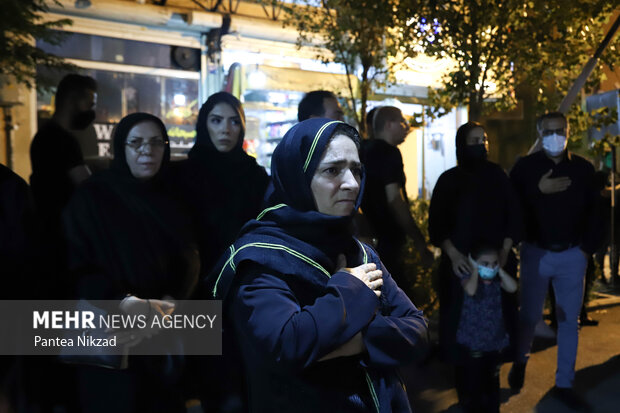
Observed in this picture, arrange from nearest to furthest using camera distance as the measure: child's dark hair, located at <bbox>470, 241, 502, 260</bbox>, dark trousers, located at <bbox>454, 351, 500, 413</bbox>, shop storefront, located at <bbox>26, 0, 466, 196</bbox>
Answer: dark trousers, located at <bbox>454, 351, 500, 413</bbox>, child's dark hair, located at <bbox>470, 241, 502, 260</bbox>, shop storefront, located at <bbox>26, 0, 466, 196</bbox>

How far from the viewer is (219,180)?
398cm

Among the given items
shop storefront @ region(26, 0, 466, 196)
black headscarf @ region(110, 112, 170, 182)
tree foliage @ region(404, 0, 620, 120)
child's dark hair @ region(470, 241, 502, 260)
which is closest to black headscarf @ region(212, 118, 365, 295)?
black headscarf @ region(110, 112, 170, 182)

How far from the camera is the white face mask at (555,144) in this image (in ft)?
16.8

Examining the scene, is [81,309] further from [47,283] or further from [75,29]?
[75,29]

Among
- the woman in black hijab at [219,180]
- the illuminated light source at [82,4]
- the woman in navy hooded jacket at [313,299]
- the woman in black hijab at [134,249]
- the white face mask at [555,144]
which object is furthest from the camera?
the illuminated light source at [82,4]

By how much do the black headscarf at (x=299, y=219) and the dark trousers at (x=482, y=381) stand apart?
2.65 metres

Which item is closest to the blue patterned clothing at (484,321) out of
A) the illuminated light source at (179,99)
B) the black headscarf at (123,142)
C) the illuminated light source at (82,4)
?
the black headscarf at (123,142)

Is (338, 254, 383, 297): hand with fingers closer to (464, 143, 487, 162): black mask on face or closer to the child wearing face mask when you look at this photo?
the child wearing face mask

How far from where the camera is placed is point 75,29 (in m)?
11.7

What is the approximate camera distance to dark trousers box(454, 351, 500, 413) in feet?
13.8

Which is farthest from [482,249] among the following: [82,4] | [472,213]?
[82,4]

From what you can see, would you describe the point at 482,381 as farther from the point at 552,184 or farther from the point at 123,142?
the point at 123,142

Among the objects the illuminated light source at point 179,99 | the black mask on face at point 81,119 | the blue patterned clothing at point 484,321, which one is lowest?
the blue patterned clothing at point 484,321

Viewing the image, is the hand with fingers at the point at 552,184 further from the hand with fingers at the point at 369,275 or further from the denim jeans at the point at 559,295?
the hand with fingers at the point at 369,275
